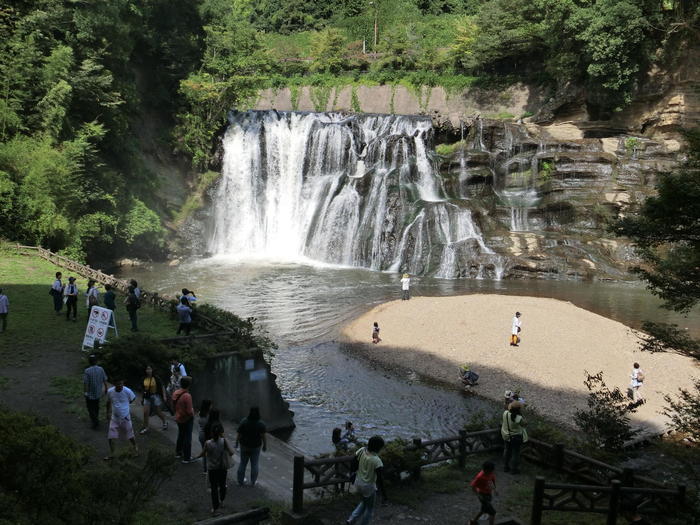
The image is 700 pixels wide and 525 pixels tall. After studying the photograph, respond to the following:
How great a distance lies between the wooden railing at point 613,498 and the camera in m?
9.19

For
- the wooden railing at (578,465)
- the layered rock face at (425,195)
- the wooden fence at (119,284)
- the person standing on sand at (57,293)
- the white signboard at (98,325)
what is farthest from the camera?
the layered rock face at (425,195)

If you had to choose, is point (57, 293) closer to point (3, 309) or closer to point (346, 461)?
point (3, 309)

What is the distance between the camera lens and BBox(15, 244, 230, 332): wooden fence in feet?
53.4

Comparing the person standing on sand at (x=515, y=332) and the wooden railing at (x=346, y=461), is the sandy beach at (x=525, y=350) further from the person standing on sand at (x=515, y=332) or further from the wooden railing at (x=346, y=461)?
the wooden railing at (x=346, y=461)

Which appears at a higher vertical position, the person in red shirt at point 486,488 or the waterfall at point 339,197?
the waterfall at point 339,197

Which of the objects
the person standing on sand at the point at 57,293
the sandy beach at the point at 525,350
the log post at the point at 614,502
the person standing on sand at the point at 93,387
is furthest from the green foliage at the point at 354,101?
the log post at the point at 614,502

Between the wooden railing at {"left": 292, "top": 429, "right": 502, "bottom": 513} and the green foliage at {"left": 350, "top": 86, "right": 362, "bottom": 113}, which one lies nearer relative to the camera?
the wooden railing at {"left": 292, "top": 429, "right": 502, "bottom": 513}

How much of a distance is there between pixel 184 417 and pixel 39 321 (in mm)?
10408

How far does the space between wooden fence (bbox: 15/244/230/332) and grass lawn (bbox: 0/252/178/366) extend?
0.31m

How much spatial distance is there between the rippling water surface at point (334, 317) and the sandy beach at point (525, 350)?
1457mm

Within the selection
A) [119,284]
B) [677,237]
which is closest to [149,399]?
[119,284]

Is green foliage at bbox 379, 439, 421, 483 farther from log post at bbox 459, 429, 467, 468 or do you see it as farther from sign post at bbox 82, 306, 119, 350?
sign post at bbox 82, 306, 119, 350

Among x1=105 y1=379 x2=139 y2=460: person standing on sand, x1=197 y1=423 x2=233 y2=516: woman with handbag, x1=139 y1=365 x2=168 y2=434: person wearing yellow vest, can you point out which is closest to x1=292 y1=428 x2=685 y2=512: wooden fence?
x1=197 y1=423 x2=233 y2=516: woman with handbag

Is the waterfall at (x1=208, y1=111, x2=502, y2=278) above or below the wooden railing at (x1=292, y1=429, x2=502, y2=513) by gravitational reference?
above
